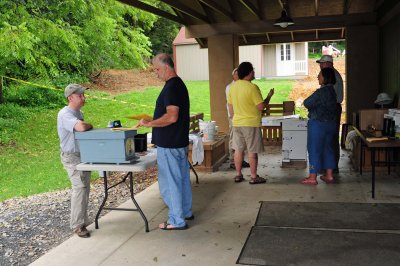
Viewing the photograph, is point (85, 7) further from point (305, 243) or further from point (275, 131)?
point (305, 243)

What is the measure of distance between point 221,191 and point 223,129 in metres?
3.99

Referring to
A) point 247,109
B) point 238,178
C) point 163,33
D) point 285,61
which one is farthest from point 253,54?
point 247,109

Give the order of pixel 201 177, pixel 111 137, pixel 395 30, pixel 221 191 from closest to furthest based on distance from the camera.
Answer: pixel 111 137
pixel 221 191
pixel 201 177
pixel 395 30

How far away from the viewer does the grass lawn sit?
8133 mm

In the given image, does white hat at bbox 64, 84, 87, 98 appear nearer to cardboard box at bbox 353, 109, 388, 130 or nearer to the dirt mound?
cardboard box at bbox 353, 109, 388, 130

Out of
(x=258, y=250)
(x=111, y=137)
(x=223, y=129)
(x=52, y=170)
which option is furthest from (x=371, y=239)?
(x=52, y=170)

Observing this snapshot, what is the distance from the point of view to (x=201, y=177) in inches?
280

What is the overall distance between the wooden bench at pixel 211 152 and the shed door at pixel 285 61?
1928cm

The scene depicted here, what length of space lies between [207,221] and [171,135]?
1.13 m

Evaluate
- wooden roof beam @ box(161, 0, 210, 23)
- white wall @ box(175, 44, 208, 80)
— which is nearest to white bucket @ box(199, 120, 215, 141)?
wooden roof beam @ box(161, 0, 210, 23)

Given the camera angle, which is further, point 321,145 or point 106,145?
point 321,145

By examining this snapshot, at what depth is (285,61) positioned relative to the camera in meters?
27.1

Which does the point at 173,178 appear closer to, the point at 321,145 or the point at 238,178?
the point at 238,178

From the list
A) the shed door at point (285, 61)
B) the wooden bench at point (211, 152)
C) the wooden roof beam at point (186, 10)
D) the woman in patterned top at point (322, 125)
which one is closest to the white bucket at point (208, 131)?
the wooden bench at point (211, 152)
